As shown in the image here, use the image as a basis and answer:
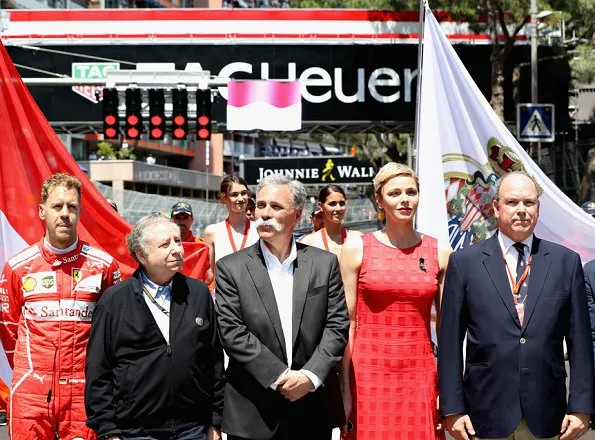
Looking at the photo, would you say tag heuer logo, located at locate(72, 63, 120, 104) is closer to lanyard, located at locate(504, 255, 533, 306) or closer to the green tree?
the green tree

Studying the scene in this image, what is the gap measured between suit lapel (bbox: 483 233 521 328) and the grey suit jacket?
0.71 meters

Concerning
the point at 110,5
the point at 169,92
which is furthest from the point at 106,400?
the point at 110,5

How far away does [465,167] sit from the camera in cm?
812

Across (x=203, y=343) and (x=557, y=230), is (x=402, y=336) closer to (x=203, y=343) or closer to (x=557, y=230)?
(x=203, y=343)

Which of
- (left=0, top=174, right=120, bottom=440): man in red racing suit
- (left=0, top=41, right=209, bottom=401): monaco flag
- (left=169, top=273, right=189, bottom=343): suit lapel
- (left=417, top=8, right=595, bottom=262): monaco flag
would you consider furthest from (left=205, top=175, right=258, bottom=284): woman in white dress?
(left=169, top=273, right=189, bottom=343): suit lapel

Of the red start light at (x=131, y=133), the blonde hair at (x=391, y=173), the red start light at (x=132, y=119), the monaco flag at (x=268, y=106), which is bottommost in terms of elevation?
the blonde hair at (x=391, y=173)

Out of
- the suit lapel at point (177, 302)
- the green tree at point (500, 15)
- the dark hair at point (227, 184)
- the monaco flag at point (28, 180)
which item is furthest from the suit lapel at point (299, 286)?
the green tree at point (500, 15)

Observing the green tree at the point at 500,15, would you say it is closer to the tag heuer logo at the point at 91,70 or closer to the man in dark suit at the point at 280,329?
the tag heuer logo at the point at 91,70

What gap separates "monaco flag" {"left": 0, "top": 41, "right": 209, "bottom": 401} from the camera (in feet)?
21.4

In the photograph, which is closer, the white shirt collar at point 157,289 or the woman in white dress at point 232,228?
the white shirt collar at point 157,289

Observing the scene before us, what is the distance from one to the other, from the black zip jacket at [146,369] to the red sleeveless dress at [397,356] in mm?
810

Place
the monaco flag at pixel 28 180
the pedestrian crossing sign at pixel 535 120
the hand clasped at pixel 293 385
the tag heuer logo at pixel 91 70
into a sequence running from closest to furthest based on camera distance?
the hand clasped at pixel 293 385 → the monaco flag at pixel 28 180 → the pedestrian crossing sign at pixel 535 120 → the tag heuer logo at pixel 91 70

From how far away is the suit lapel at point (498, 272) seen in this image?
4961 mm

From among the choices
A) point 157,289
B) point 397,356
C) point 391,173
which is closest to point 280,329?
point 157,289
